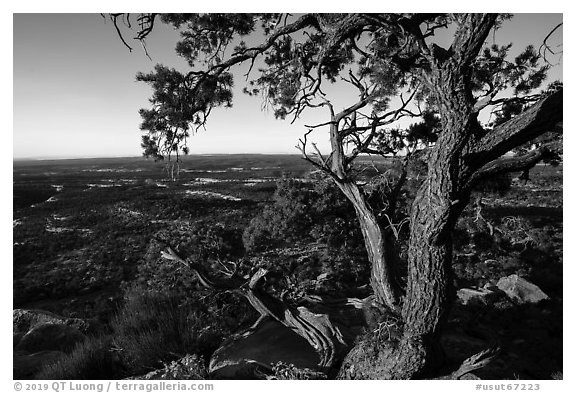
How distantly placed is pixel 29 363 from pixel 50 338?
2.09 m

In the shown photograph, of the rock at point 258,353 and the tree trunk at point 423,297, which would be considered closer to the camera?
the tree trunk at point 423,297

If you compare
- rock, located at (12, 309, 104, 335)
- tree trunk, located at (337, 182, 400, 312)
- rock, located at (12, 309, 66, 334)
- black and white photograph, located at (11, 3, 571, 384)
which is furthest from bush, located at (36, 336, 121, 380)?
tree trunk, located at (337, 182, 400, 312)

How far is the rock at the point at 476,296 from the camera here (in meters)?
7.79

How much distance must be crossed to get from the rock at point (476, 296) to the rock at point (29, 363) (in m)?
9.45

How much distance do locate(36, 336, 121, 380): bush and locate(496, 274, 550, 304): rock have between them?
1000 cm

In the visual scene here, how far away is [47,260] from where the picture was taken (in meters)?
19.7

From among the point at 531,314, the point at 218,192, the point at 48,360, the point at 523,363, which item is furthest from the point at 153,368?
the point at 218,192

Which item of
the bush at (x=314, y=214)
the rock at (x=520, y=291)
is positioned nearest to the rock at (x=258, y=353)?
the bush at (x=314, y=214)

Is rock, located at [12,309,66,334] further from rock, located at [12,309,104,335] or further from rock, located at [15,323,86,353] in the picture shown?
rock, located at [15,323,86,353]

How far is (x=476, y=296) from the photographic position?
803 cm

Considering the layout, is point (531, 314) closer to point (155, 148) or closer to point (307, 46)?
point (307, 46)

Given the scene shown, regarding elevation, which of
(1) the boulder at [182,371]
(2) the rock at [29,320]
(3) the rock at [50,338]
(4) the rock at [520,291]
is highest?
(1) the boulder at [182,371]

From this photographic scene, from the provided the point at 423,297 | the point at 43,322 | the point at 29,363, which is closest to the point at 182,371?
the point at 29,363

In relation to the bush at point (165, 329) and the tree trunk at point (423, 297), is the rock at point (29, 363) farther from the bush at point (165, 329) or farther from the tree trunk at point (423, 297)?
the tree trunk at point (423, 297)
